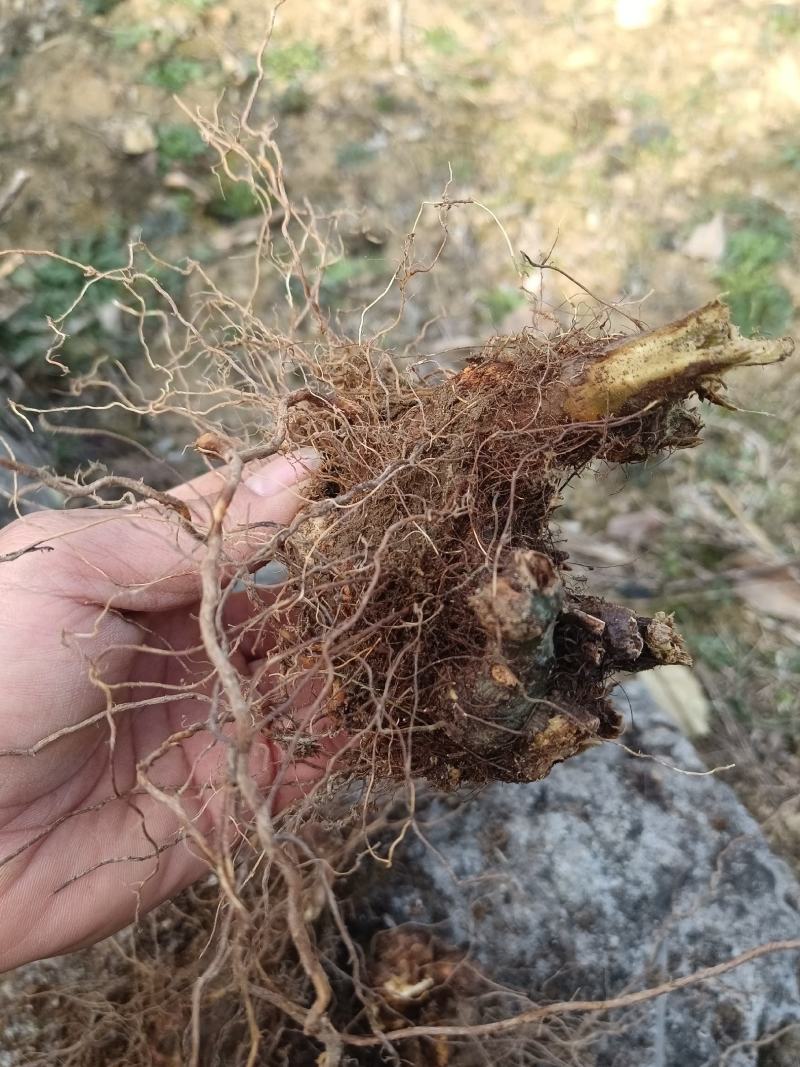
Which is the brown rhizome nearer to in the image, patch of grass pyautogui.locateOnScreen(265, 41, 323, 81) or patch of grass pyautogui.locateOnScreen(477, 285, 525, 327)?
patch of grass pyautogui.locateOnScreen(477, 285, 525, 327)

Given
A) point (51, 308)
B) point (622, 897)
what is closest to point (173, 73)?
point (51, 308)

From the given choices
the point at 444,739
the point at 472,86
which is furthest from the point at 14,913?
the point at 472,86

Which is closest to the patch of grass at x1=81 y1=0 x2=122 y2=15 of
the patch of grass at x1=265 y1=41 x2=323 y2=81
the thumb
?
the patch of grass at x1=265 y1=41 x2=323 y2=81

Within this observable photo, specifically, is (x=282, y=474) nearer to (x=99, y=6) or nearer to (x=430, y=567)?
(x=430, y=567)

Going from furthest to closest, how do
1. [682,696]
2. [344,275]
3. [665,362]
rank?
1. [344,275]
2. [682,696]
3. [665,362]

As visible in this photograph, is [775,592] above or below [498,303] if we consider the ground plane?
below

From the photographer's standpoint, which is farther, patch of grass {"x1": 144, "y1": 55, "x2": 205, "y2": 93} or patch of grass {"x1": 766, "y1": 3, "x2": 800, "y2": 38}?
patch of grass {"x1": 766, "y1": 3, "x2": 800, "y2": 38}

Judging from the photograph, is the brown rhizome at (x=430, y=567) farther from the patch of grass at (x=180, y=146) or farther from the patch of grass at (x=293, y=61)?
the patch of grass at (x=293, y=61)
